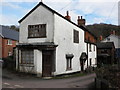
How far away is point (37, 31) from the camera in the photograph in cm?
1977

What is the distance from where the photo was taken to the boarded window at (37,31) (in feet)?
63.7

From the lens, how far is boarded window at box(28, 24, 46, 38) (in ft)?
63.7

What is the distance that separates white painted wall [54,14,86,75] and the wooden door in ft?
2.59

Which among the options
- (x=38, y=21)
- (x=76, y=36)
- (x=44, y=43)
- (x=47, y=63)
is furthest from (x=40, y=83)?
(x=76, y=36)

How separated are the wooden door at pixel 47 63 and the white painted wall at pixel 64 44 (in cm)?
79

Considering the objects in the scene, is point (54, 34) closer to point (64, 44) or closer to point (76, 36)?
point (64, 44)

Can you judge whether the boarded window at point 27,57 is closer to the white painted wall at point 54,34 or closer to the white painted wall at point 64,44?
the white painted wall at point 54,34

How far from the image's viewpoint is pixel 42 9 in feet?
64.4

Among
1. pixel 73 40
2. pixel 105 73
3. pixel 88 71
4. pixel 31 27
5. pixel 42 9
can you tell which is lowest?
pixel 88 71

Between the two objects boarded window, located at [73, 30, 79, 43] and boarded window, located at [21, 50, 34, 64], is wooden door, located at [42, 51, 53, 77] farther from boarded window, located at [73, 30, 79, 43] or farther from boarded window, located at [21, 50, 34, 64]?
boarded window, located at [73, 30, 79, 43]

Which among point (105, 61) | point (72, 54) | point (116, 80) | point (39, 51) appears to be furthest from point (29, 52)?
point (105, 61)

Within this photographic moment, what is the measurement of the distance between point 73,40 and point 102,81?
→ 12.1m

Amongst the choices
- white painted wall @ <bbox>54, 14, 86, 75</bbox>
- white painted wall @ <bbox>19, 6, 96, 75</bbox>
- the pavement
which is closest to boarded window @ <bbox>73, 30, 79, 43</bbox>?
white painted wall @ <bbox>54, 14, 86, 75</bbox>

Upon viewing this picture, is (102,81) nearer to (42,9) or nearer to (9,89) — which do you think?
(9,89)
